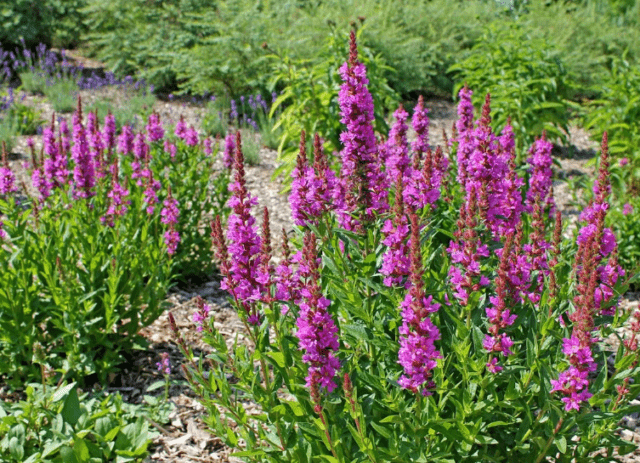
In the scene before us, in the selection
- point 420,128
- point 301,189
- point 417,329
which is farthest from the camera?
point 420,128

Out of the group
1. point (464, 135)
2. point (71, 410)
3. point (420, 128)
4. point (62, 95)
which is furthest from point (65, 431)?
point (62, 95)

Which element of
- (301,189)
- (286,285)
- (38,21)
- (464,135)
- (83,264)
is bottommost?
(83,264)

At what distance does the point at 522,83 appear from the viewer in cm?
786

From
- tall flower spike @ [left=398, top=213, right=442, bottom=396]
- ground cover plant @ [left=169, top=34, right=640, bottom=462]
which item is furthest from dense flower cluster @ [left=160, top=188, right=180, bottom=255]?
tall flower spike @ [left=398, top=213, right=442, bottom=396]

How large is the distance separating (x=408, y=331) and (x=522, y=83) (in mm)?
6688

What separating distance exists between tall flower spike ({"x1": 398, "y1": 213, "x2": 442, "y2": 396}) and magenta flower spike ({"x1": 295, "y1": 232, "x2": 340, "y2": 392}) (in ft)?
0.90

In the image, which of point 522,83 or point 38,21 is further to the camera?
point 38,21

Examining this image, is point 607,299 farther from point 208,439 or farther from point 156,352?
point 156,352

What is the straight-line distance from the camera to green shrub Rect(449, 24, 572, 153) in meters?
7.61

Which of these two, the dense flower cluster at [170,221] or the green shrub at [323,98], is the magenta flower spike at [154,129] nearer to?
the dense flower cluster at [170,221]

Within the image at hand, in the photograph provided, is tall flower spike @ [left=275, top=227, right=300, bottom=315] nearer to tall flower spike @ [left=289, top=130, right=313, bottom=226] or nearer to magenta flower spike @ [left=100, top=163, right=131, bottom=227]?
tall flower spike @ [left=289, top=130, right=313, bottom=226]

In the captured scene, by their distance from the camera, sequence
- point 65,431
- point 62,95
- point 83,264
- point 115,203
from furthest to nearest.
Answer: point 62,95 < point 115,203 < point 83,264 < point 65,431

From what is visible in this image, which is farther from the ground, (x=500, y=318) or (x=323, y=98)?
(x=323, y=98)

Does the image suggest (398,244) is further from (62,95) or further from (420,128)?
(62,95)
